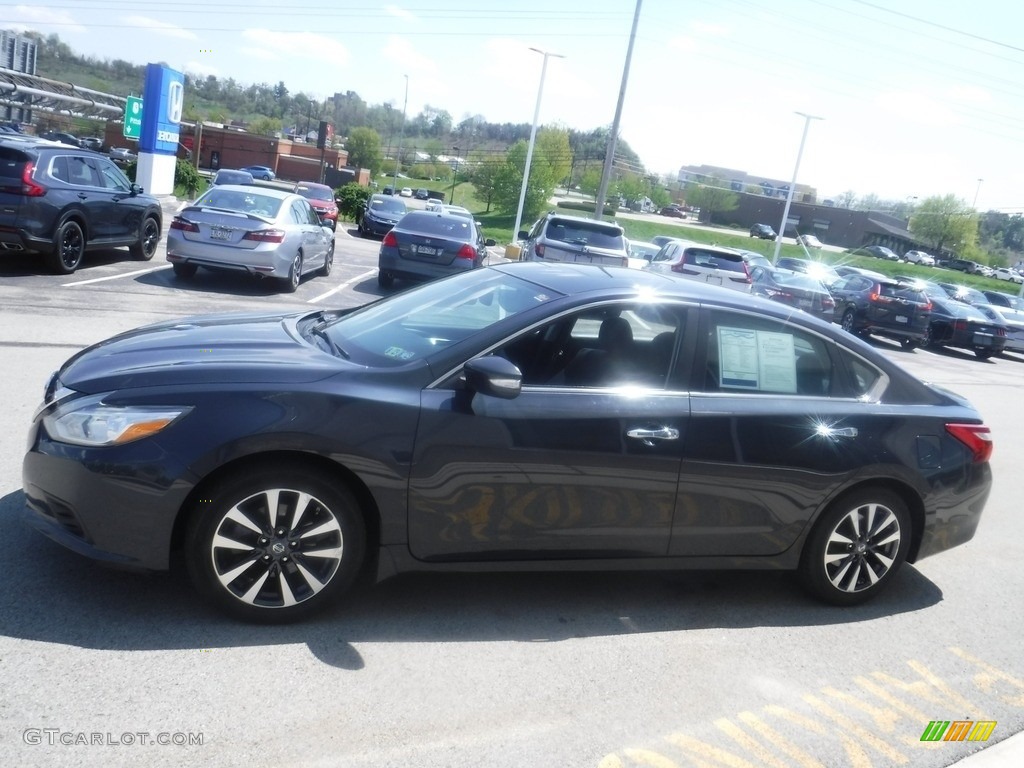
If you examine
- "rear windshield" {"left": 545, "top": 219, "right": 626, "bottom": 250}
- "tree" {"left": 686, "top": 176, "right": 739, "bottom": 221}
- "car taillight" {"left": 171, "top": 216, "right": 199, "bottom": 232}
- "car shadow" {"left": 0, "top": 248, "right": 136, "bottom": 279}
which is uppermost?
"tree" {"left": 686, "top": 176, "right": 739, "bottom": 221}

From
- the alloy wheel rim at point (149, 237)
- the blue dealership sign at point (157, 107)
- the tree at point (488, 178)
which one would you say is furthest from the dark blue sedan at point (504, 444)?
the tree at point (488, 178)

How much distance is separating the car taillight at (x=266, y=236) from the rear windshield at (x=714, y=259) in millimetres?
8592

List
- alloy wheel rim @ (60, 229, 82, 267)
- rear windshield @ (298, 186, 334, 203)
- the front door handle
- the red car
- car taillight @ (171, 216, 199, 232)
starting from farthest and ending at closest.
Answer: rear windshield @ (298, 186, 334, 203) → the red car → car taillight @ (171, 216, 199, 232) → alloy wheel rim @ (60, 229, 82, 267) → the front door handle

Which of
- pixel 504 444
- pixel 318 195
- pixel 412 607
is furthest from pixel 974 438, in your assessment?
pixel 318 195

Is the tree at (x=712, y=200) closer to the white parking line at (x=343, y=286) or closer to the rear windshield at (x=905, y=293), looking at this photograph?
the rear windshield at (x=905, y=293)

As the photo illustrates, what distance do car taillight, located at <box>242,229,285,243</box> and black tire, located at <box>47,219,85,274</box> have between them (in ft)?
7.57

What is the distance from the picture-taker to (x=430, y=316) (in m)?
4.86

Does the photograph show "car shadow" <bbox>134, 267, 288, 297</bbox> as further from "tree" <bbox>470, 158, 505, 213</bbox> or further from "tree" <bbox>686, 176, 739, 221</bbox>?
"tree" <bbox>686, 176, 739, 221</bbox>

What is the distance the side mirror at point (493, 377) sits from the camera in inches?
158

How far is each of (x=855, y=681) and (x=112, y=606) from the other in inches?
130

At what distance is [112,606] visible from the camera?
3996 mm

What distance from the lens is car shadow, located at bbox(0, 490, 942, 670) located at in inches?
151

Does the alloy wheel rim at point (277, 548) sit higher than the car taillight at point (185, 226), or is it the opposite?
the car taillight at point (185, 226)

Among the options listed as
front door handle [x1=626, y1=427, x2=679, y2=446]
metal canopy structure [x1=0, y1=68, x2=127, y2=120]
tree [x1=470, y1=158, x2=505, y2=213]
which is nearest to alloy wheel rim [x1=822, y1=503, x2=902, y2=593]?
front door handle [x1=626, y1=427, x2=679, y2=446]
